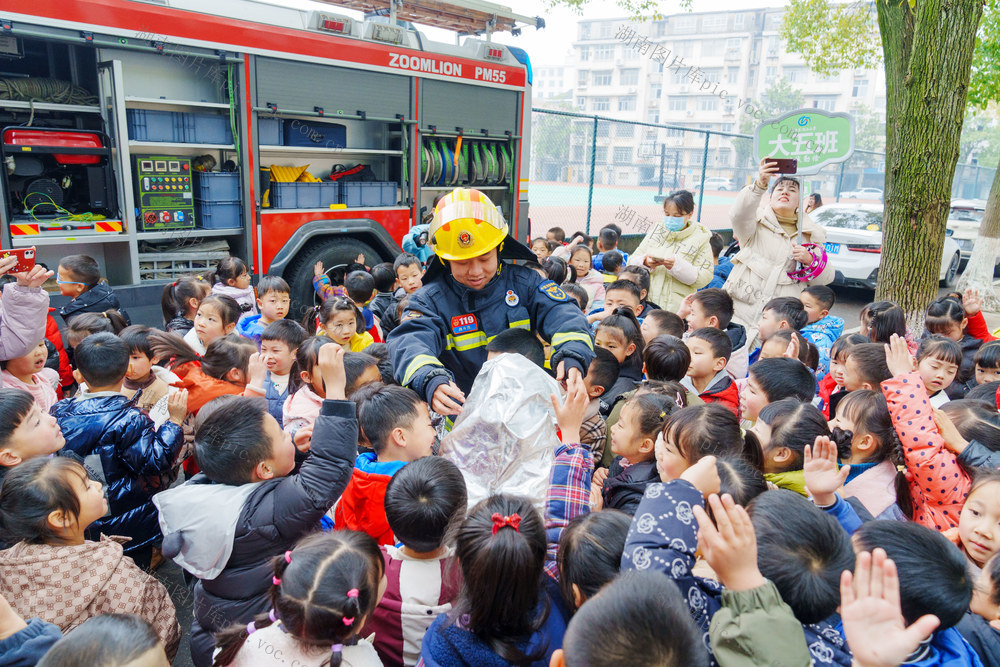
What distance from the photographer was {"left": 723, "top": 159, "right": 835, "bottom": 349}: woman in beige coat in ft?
15.3

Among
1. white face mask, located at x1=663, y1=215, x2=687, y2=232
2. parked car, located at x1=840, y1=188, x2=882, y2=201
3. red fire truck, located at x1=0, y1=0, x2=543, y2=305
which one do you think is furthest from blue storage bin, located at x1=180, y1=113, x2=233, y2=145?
parked car, located at x1=840, y1=188, x2=882, y2=201

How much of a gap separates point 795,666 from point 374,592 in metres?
0.92

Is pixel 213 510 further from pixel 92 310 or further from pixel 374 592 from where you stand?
pixel 92 310

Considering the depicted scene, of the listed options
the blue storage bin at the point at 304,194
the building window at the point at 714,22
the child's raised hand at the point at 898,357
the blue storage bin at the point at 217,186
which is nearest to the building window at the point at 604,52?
the building window at the point at 714,22

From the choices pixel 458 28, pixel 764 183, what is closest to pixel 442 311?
pixel 764 183

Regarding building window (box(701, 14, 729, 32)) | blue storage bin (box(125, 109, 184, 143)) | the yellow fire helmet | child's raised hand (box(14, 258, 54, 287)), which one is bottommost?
child's raised hand (box(14, 258, 54, 287))

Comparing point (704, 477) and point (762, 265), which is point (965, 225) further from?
point (704, 477)

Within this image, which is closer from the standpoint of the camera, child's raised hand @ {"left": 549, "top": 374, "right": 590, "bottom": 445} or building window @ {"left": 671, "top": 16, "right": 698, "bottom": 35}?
child's raised hand @ {"left": 549, "top": 374, "right": 590, "bottom": 445}

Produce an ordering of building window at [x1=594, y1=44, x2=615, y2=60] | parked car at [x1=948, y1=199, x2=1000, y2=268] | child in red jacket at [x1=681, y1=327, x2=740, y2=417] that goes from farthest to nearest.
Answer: building window at [x1=594, y1=44, x2=615, y2=60], parked car at [x1=948, y1=199, x2=1000, y2=268], child in red jacket at [x1=681, y1=327, x2=740, y2=417]

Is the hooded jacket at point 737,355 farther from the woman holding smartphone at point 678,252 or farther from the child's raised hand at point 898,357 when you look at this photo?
the child's raised hand at point 898,357

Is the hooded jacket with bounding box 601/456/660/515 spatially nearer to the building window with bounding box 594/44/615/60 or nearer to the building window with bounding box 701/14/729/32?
the building window with bounding box 701/14/729/32

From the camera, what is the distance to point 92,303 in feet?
14.6

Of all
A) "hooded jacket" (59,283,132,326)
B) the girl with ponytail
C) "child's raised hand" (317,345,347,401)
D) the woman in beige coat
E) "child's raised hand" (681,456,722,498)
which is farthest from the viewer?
the woman in beige coat

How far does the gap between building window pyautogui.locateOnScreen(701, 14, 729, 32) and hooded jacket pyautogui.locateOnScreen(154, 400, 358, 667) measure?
5296 centimetres
